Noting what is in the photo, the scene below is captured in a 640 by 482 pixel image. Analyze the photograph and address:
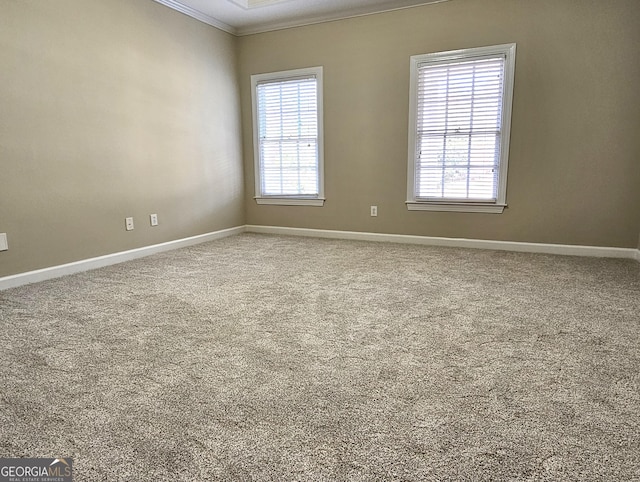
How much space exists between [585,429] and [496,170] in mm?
3253

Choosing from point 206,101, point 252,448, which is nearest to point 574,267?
point 252,448

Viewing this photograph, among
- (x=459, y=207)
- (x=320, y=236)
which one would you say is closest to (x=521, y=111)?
(x=459, y=207)

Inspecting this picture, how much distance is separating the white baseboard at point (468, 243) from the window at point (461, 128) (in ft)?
1.20

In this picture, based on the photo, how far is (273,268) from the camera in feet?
11.8

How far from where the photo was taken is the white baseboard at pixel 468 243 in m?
3.87

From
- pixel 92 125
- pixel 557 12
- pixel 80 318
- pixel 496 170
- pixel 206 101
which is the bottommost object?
pixel 80 318

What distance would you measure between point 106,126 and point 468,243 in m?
3.91

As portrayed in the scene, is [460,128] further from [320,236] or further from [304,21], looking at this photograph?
[304,21]

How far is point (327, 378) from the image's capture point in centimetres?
170

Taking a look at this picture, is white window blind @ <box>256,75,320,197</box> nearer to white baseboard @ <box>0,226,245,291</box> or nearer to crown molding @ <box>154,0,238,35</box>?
crown molding @ <box>154,0,238,35</box>

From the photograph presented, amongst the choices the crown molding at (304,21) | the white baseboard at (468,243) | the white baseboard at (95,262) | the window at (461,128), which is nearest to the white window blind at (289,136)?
the white baseboard at (468,243)

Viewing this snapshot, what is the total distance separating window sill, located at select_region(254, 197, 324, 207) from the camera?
5.12m

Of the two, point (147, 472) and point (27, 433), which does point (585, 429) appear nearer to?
point (147, 472)

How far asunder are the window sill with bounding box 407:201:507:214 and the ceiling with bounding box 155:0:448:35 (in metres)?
2.14
